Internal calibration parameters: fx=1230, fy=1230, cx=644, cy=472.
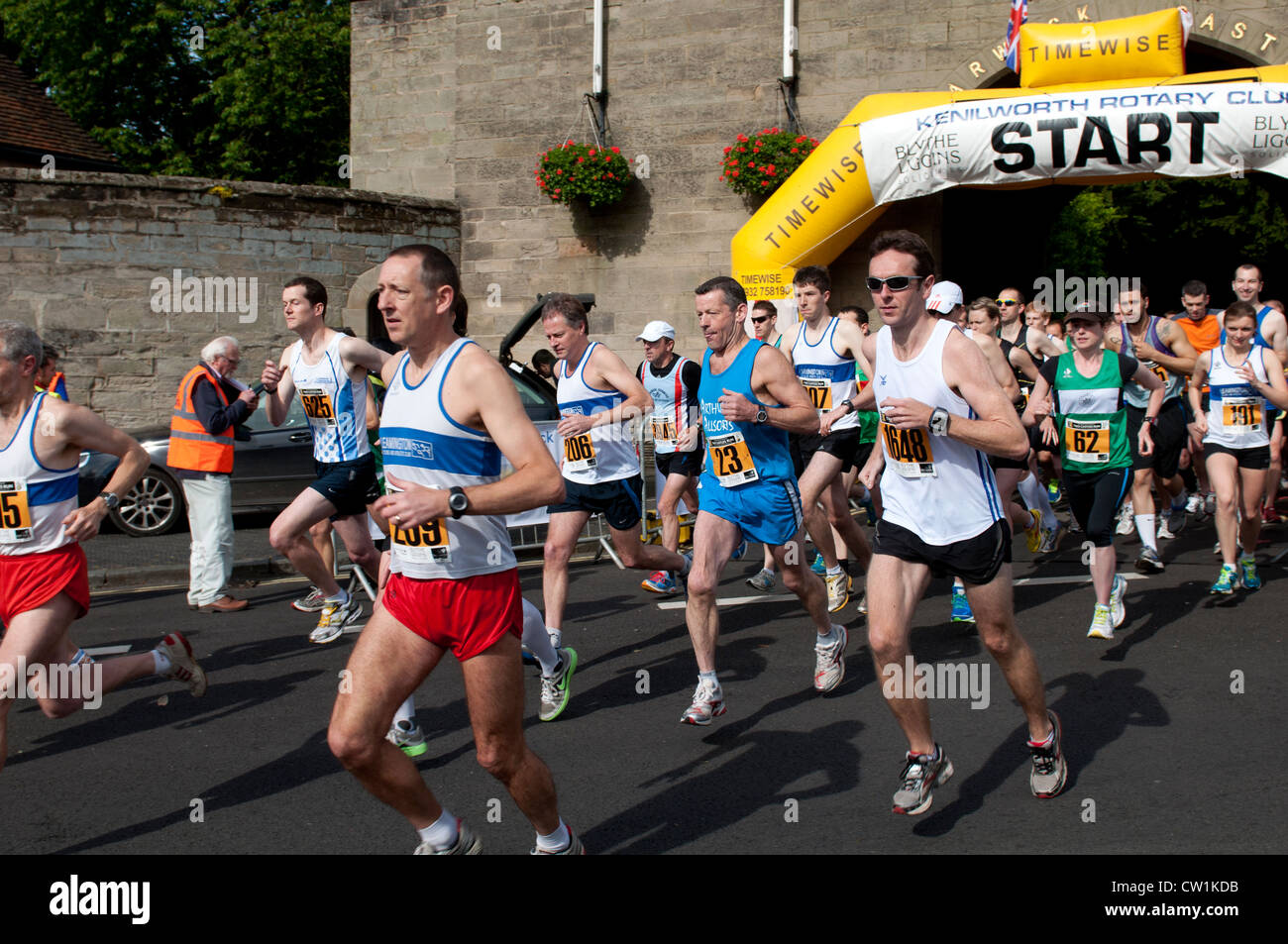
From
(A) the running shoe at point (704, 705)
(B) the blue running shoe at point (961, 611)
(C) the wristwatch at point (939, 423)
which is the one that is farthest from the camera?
(B) the blue running shoe at point (961, 611)

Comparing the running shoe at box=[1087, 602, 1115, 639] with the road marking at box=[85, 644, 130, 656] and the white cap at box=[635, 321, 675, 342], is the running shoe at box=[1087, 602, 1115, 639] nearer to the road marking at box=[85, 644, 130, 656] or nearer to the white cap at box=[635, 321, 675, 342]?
the white cap at box=[635, 321, 675, 342]

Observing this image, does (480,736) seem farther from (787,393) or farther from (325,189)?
(325,189)

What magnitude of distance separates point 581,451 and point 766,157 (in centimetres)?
1101

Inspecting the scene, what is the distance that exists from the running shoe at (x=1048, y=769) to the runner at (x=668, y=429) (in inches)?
147

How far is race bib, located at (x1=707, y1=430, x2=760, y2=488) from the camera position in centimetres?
583

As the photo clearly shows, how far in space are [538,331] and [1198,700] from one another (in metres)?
14.7

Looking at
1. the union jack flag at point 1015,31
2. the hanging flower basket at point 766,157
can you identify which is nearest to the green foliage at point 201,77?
the hanging flower basket at point 766,157

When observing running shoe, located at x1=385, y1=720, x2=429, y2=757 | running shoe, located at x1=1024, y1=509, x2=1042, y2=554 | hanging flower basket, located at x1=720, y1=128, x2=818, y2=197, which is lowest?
running shoe, located at x1=385, y1=720, x2=429, y2=757

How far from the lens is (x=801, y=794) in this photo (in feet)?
15.4

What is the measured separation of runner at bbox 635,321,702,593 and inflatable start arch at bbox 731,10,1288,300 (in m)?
4.98

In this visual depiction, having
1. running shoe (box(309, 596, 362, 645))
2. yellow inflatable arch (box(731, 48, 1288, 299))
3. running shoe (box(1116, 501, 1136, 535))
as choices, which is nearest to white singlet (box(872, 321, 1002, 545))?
running shoe (box(309, 596, 362, 645))

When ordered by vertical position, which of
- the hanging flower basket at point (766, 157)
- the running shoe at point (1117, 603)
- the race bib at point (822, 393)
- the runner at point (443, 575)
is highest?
the hanging flower basket at point (766, 157)

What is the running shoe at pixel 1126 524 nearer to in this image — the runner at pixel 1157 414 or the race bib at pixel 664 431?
the runner at pixel 1157 414

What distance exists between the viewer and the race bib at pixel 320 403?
6.90 meters
